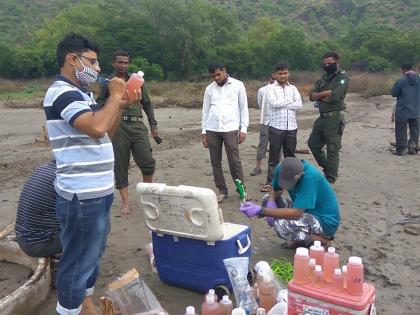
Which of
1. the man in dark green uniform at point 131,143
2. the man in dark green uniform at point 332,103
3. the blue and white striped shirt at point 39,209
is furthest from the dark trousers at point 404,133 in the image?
the blue and white striped shirt at point 39,209

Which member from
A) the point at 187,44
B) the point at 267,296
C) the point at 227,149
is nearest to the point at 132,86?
the point at 267,296


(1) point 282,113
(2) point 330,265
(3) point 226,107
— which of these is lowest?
(2) point 330,265

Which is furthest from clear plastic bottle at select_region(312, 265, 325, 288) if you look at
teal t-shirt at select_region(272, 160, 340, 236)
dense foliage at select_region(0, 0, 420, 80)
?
dense foliage at select_region(0, 0, 420, 80)

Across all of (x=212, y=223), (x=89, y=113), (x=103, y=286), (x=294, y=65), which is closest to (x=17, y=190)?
(x=103, y=286)

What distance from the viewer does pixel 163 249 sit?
3.81 metres

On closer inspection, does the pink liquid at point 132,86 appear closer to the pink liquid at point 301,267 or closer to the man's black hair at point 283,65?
the pink liquid at point 301,267

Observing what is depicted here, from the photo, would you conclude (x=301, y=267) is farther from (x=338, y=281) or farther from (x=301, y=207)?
(x=301, y=207)

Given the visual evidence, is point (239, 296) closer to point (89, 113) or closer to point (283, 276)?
point (283, 276)

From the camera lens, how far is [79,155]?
2.68 m

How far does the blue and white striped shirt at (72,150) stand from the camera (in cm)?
263

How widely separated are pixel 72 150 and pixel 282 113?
4.25 metres

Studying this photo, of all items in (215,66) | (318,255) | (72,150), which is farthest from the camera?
(215,66)

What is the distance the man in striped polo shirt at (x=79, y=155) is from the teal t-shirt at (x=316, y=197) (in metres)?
1.78

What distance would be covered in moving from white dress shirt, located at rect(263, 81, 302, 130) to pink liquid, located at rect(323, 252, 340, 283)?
382 cm
